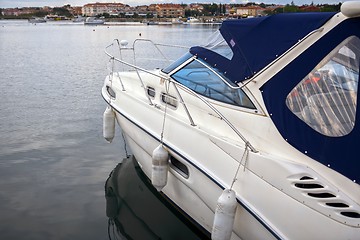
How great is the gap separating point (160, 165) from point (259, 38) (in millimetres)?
1852

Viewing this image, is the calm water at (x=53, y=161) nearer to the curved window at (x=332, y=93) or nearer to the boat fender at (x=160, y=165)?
the boat fender at (x=160, y=165)

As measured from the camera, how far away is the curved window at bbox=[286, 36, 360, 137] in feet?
10.3

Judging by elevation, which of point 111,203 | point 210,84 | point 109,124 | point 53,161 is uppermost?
point 210,84

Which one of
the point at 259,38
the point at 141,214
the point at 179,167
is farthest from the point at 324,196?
the point at 141,214

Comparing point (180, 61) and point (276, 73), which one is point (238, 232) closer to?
point (276, 73)

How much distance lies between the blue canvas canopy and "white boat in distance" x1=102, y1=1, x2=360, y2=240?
0.04ft

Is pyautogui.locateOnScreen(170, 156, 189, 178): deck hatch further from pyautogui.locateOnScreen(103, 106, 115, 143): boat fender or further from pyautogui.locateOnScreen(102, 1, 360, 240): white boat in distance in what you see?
pyautogui.locateOnScreen(103, 106, 115, 143): boat fender

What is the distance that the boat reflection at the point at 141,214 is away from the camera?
210 inches

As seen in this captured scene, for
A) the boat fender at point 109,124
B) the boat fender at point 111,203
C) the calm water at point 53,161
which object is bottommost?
the boat fender at point 111,203

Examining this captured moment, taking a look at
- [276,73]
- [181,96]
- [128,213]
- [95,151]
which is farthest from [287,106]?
[95,151]

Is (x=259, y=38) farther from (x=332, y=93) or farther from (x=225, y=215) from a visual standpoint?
(x=225, y=215)

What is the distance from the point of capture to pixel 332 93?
3283 mm

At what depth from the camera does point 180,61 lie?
18.2 feet

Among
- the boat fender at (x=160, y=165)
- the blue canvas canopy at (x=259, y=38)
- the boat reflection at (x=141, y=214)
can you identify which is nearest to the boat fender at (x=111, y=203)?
the boat reflection at (x=141, y=214)
